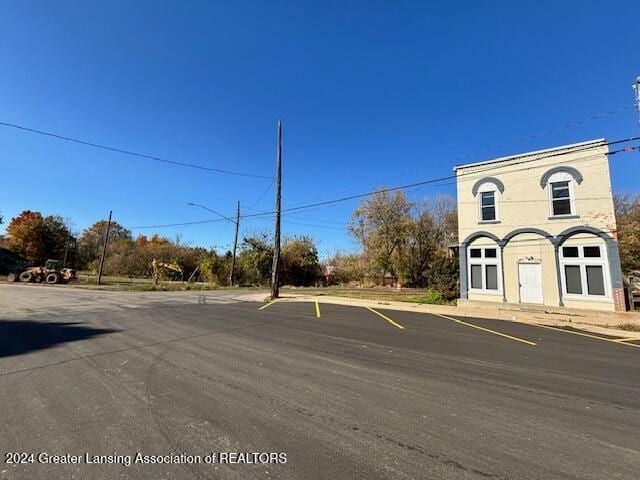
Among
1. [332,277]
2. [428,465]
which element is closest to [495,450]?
[428,465]

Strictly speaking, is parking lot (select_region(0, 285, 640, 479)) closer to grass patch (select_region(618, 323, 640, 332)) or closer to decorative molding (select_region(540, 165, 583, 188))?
grass patch (select_region(618, 323, 640, 332))

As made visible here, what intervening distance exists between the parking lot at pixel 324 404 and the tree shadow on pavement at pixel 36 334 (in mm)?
84

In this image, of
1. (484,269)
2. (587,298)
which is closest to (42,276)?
(484,269)

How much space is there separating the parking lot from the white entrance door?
744 cm

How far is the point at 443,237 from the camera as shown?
33875 mm

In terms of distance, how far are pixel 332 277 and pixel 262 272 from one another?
1040 centimetres

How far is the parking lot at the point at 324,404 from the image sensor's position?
2.80 meters

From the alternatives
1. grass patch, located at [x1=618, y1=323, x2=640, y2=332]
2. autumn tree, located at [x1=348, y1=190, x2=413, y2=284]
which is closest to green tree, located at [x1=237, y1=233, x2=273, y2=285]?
autumn tree, located at [x1=348, y1=190, x2=413, y2=284]

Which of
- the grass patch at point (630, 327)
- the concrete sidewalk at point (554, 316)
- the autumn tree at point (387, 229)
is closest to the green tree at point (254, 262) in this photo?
the autumn tree at point (387, 229)

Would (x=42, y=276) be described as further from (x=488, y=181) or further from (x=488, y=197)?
(x=488, y=181)

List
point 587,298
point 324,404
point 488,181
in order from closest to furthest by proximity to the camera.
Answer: point 324,404
point 587,298
point 488,181

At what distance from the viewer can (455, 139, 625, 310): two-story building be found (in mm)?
14008

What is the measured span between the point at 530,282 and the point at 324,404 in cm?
1536

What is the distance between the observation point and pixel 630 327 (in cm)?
1102
